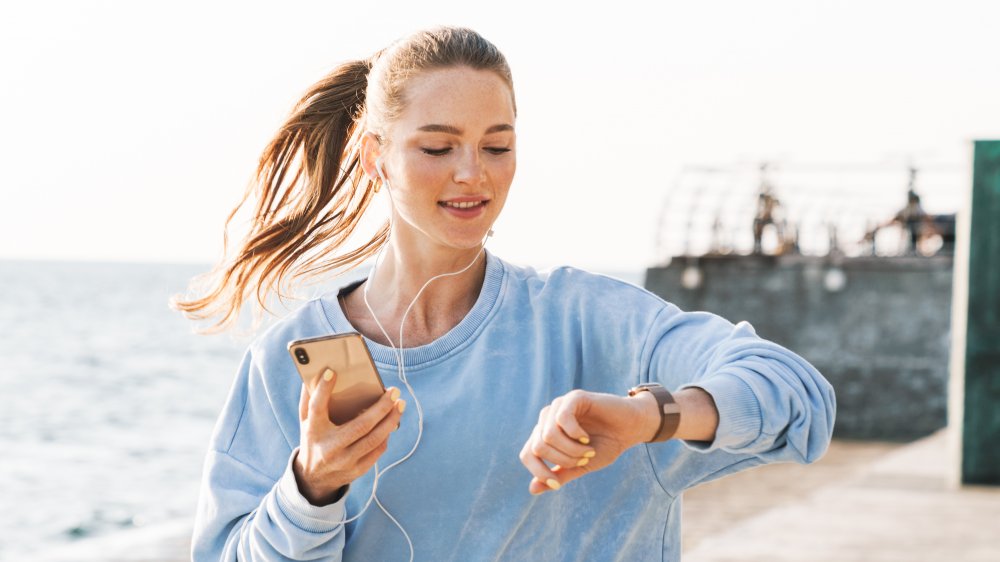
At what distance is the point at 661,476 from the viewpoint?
233cm

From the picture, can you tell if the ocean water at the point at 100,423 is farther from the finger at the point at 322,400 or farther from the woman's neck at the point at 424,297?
the finger at the point at 322,400

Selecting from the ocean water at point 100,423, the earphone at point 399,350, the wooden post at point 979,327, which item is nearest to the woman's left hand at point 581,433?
the earphone at point 399,350

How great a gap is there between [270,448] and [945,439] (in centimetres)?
1115

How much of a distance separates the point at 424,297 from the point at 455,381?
0.69 feet

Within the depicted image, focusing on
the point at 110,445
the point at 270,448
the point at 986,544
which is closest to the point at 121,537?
the point at 986,544

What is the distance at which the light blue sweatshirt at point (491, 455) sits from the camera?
225 cm

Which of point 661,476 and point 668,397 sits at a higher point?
point 668,397

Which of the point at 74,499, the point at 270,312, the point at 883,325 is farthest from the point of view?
the point at 74,499

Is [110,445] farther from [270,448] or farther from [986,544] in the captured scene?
[270,448]

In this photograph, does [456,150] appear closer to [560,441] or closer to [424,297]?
[424,297]

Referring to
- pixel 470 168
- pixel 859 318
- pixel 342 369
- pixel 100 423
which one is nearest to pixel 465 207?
pixel 470 168

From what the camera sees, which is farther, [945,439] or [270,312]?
[945,439]

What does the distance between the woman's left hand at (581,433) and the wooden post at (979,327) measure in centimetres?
774

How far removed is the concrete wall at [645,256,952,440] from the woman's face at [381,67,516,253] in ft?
43.7
